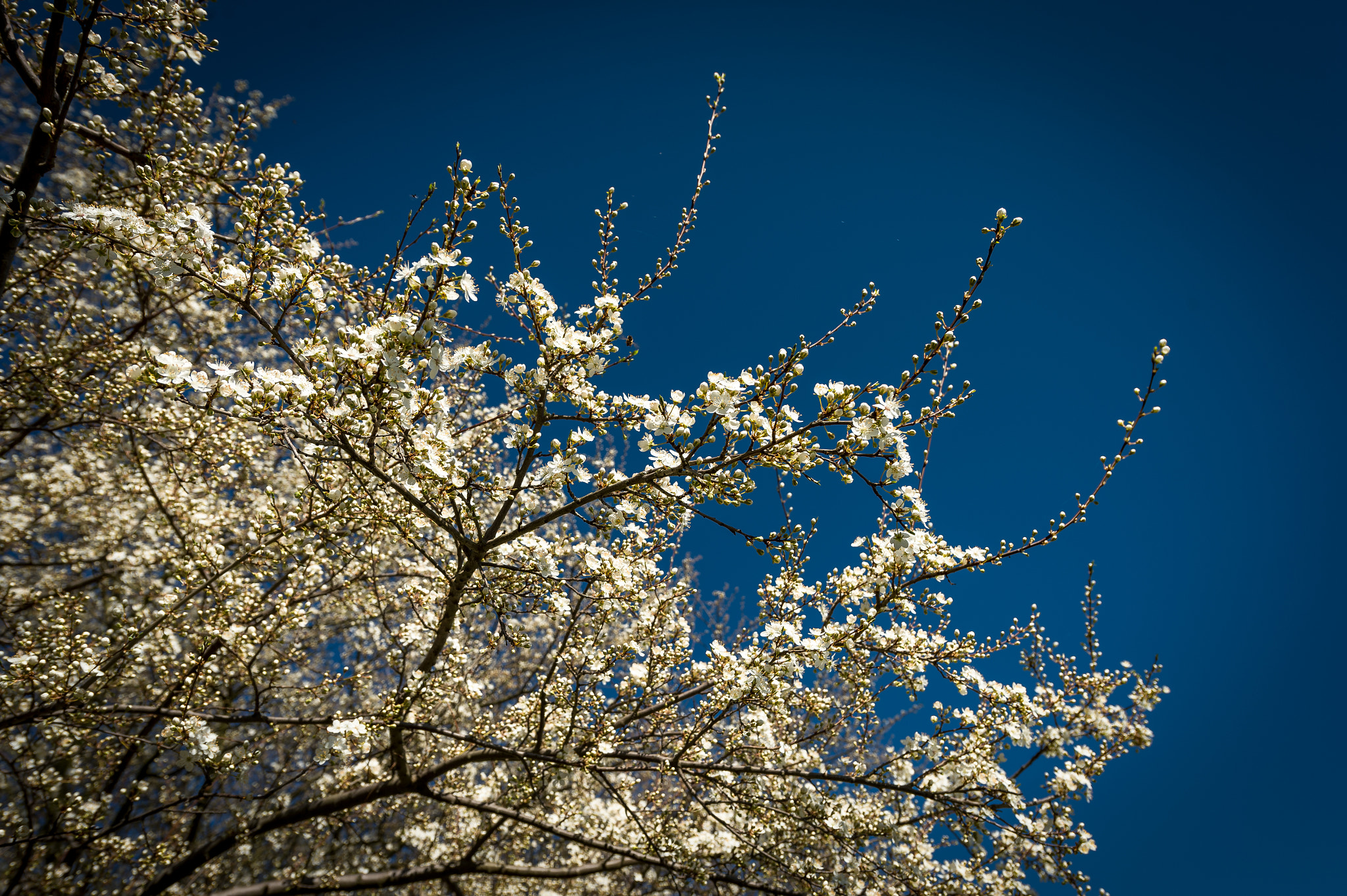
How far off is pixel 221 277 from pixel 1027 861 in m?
7.17

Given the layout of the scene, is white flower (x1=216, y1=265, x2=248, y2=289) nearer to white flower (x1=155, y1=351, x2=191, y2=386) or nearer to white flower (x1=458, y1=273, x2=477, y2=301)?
white flower (x1=155, y1=351, x2=191, y2=386)

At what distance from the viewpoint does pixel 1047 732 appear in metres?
5.47

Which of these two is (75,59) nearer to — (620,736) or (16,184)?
(16,184)

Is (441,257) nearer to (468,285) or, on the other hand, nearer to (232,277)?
(468,285)

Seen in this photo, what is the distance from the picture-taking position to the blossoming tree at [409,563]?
285cm

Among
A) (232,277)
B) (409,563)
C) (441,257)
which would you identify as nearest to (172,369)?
(232,277)

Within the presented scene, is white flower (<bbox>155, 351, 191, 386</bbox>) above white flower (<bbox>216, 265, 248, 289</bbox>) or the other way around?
the other way around

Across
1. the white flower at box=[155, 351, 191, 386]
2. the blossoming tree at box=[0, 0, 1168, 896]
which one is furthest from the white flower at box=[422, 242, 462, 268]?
the white flower at box=[155, 351, 191, 386]

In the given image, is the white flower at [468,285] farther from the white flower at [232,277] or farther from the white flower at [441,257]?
the white flower at [232,277]

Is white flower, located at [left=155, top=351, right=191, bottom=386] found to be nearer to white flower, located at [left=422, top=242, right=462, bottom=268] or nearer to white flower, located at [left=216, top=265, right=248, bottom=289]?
white flower, located at [left=216, top=265, right=248, bottom=289]

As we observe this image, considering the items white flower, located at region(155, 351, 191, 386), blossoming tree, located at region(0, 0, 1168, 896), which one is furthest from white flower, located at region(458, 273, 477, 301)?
white flower, located at region(155, 351, 191, 386)

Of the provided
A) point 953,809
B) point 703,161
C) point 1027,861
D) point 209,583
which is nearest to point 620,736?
point 953,809

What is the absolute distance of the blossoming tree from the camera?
285 cm

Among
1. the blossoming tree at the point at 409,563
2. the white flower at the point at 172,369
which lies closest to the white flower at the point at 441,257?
the blossoming tree at the point at 409,563
